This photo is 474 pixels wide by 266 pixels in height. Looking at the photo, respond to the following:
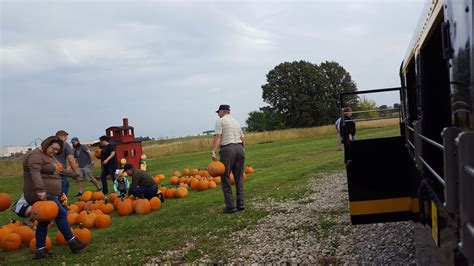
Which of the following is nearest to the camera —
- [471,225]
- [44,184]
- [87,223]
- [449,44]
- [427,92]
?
[471,225]

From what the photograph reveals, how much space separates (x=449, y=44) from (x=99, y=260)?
5.76 metres

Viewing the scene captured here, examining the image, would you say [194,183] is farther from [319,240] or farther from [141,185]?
[319,240]

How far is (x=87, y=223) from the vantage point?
8.59 meters

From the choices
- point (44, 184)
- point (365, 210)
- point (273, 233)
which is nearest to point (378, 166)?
point (365, 210)

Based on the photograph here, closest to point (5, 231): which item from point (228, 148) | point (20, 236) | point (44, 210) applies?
point (20, 236)

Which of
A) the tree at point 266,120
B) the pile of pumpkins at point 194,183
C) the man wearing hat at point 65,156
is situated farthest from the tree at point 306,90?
the man wearing hat at point 65,156

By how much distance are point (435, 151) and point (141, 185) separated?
8316 mm

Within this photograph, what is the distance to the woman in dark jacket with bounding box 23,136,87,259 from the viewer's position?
21.5 feet

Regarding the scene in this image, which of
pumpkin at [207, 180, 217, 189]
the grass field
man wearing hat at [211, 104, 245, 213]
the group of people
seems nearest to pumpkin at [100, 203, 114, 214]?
the grass field

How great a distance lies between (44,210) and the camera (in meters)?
6.42

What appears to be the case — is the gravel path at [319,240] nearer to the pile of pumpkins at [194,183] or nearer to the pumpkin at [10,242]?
the pile of pumpkins at [194,183]

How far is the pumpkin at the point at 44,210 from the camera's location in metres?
6.38

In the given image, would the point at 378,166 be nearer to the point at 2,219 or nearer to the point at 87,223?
the point at 87,223

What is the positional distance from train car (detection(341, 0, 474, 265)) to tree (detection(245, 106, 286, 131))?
209 feet
